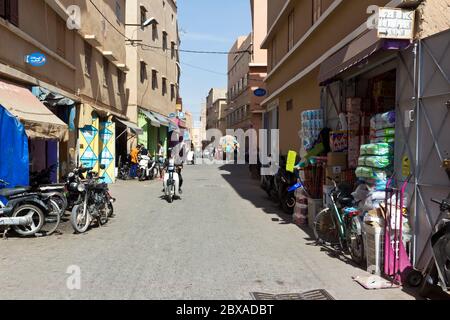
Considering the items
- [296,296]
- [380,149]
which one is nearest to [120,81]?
[380,149]

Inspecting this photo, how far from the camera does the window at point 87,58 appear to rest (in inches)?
670

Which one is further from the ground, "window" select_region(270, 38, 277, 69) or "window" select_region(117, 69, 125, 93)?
"window" select_region(270, 38, 277, 69)

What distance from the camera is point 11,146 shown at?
893 cm

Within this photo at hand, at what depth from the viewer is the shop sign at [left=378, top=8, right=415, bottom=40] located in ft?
19.0

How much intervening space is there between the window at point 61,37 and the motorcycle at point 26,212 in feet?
24.6

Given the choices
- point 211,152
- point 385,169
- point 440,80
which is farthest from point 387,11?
point 211,152

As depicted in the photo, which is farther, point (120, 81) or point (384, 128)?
point (120, 81)

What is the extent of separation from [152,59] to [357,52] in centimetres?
2326

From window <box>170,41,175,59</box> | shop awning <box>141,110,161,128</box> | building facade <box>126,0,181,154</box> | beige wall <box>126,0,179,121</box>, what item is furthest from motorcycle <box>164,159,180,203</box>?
window <box>170,41,175,59</box>

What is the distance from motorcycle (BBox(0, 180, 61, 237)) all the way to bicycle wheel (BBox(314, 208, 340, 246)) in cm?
488

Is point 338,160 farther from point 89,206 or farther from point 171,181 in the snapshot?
point 171,181

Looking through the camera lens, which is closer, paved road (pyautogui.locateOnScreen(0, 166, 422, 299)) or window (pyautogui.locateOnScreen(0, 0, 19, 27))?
paved road (pyautogui.locateOnScreen(0, 166, 422, 299))

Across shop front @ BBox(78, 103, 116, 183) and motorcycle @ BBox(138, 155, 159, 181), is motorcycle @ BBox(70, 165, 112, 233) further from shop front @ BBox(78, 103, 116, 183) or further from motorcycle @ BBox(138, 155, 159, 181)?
motorcycle @ BBox(138, 155, 159, 181)

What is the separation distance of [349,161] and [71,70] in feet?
35.6
